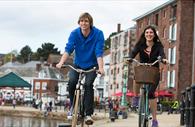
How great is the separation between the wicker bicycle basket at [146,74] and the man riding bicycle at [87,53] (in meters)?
1.02

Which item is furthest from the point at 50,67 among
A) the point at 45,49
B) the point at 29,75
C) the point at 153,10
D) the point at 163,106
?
the point at 163,106

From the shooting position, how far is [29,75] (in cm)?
15650

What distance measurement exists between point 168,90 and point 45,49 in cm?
11253

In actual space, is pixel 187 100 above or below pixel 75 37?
below

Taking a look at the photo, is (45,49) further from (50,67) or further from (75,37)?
(75,37)

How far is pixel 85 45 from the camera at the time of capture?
9.38 metres

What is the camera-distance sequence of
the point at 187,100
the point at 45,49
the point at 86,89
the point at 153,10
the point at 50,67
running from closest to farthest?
the point at 86,89, the point at 187,100, the point at 153,10, the point at 50,67, the point at 45,49

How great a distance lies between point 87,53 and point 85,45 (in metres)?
0.13

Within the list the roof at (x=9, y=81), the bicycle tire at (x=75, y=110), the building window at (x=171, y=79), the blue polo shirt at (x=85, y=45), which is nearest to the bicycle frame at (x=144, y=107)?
the blue polo shirt at (x=85, y=45)

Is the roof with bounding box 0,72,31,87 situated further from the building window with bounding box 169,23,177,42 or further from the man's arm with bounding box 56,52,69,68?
the man's arm with bounding box 56,52,69,68

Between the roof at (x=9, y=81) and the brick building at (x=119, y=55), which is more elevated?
the brick building at (x=119, y=55)

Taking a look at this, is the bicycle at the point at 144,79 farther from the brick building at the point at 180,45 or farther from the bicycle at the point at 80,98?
the brick building at the point at 180,45

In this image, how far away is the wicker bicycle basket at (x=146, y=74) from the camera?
1008cm

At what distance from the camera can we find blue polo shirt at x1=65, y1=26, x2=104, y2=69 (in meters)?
9.35
